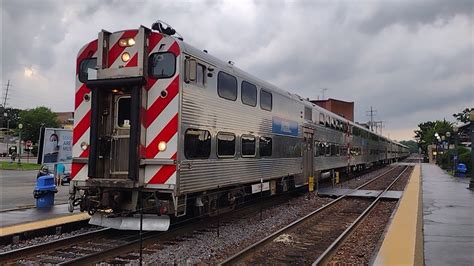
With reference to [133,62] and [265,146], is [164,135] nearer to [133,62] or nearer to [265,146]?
[133,62]

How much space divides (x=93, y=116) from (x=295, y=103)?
830 centimetres

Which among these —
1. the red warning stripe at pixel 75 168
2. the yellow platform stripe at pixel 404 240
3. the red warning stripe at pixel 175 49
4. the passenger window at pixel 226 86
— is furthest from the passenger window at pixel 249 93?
the yellow platform stripe at pixel 404 240

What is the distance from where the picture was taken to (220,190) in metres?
9.59

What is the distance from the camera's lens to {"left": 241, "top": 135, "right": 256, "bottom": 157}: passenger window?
10.5 metres

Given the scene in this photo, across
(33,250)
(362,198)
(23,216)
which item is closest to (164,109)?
(33,250)

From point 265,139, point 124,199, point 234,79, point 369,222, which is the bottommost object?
point 369,222

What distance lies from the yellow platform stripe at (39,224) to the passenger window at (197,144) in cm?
308

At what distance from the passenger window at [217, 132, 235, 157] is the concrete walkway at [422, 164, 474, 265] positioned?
4.32 meters

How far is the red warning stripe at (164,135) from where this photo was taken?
7.71 m

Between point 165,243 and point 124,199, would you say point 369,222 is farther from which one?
point 124,199

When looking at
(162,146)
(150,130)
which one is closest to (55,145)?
(150,130)

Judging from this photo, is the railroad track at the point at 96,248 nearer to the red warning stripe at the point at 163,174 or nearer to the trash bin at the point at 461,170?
the red warning stripe at the point at 163,174

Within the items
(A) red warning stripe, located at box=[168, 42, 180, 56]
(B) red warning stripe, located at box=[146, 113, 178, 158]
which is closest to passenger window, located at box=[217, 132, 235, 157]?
(B) red warning stripe, located at box=[146, 113, 178, 158]

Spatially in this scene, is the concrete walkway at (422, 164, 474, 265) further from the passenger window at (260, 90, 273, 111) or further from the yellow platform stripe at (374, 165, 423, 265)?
the passenger window at (260, 90, 273, 111)
